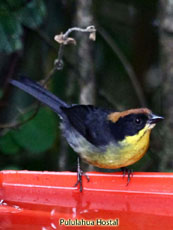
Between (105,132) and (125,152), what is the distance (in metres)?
0.30

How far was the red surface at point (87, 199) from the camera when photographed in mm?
2355

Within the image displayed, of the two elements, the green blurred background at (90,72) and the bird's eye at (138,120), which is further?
the green blurred background at (90,72)

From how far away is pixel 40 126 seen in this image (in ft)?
14.6

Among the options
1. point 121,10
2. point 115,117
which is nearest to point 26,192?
point 115,117

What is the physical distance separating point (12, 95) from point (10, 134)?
0.85 m

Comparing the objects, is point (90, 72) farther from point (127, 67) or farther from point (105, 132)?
point (105, 132)

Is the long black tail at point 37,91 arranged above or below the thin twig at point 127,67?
below

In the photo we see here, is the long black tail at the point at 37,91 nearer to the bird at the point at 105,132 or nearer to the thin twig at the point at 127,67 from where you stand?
the bird at the point at 105,132

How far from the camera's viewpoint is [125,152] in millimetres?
3127

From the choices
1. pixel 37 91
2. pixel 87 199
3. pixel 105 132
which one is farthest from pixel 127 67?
pixel 87 199

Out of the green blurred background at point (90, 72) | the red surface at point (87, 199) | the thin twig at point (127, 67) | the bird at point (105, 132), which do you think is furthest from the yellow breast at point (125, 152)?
the thin twig at point (127, 67)

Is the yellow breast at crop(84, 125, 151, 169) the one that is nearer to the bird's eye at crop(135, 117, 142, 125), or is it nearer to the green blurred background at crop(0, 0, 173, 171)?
the bird's eye at crop(135, 117, 142, 125)

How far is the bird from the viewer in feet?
10.3

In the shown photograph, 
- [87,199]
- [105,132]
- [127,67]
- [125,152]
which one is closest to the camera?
[87,199]
